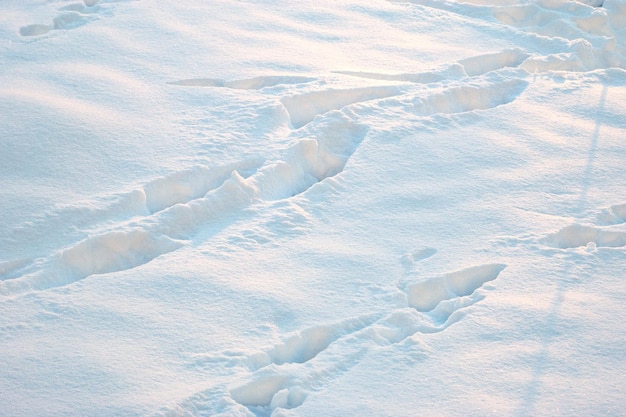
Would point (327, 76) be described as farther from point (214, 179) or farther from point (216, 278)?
point (216, 278)

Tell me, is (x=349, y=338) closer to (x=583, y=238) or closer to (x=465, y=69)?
(x=583, y=238)

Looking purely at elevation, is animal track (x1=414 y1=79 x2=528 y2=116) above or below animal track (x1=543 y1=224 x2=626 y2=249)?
above

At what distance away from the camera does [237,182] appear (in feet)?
11.4

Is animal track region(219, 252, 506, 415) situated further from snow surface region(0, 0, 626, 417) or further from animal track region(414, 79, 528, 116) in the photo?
animal track region(414, 79, 528, 116)

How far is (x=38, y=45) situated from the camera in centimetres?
447

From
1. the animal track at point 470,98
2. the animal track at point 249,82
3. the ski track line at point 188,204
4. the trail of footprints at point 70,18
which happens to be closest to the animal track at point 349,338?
the ski track line at point 188,204

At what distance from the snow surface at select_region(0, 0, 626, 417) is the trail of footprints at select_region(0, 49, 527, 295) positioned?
11 mm

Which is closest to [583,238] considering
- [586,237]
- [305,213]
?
[586,237]

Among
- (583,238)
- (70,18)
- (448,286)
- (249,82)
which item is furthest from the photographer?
(70,18)

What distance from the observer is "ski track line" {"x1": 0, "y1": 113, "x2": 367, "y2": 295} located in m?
3.01

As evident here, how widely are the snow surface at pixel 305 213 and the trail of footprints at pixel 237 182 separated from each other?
0.04ft

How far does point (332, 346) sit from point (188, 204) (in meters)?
1.01

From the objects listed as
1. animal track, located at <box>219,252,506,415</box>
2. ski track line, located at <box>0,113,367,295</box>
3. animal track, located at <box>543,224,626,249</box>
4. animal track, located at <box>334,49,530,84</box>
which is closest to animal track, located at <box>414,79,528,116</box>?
animal track, located at <box>334,49,530,84</box>

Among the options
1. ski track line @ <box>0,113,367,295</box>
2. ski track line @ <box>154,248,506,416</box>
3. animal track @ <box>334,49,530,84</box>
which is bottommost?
ski track line @ <box>154,248,506,416</box>
